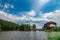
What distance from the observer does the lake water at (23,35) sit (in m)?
4.66

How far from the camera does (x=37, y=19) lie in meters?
4.62

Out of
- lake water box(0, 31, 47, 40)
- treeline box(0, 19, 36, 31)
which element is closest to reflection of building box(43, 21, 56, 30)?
lake water box(0, 31, 47, 40)

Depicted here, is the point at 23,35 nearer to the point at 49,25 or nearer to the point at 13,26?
the point at 13,26

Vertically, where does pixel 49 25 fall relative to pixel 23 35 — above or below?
above

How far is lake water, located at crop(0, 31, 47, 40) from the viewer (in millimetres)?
4656

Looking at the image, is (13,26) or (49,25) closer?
(49,25)

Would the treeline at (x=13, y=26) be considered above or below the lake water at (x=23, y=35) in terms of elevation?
above

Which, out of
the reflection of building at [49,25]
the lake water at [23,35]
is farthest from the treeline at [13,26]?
the reflection of building at [49,25]

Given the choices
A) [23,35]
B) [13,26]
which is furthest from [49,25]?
[13,26]

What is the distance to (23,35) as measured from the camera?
15.6 feet

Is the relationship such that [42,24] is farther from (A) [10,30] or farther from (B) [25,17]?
(A) [10,30]

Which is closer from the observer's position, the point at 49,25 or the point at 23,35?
the point at 49,25

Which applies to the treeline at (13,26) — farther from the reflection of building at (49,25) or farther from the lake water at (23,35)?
the reflection of building at (49,25)

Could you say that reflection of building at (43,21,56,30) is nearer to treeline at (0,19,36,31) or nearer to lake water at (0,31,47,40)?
lake water at (0,31,47,40)
